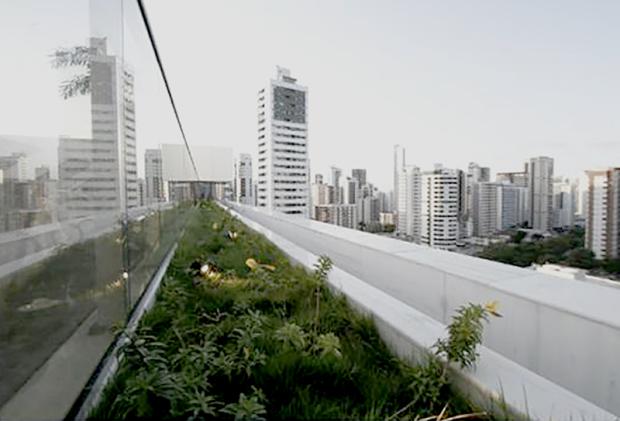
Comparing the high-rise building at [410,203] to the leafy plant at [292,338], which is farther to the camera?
the high-rise building at [410,203]

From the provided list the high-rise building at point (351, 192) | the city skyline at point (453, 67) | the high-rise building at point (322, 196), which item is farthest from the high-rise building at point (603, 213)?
the high-rise building at point (322, 196)

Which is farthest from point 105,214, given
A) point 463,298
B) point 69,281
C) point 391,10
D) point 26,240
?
point 391,10

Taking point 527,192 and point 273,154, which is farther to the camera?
point 273,154

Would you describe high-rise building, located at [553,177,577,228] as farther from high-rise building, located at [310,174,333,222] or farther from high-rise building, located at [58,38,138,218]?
high-rise building, located at [310,174,333,222]

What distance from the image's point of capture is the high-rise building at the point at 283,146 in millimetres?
25844

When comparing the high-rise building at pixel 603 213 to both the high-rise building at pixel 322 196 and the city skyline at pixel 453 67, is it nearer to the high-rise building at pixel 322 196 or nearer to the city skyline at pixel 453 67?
the city skyline at pixel 453 67

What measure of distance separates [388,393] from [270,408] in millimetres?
378

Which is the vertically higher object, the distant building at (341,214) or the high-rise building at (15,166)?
the high-rise building at (15,166)

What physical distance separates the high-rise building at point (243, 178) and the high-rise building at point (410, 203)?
23982 mm

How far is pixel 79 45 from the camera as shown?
4.13ft

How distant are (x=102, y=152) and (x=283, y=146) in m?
27.1

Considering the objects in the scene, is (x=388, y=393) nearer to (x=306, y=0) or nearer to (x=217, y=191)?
(x=306, y=0)

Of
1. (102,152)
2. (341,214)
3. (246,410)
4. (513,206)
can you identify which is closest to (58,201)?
(102,152)

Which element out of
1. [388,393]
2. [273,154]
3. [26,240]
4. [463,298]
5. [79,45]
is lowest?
[388,393]
